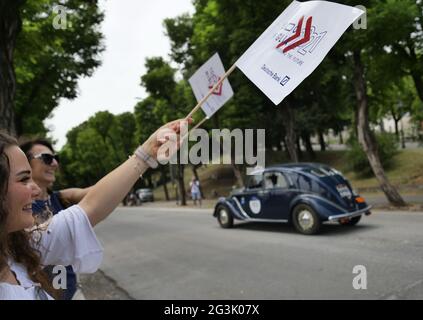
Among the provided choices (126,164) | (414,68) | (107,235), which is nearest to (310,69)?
(126,164)

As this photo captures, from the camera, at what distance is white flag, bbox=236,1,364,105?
2078mm

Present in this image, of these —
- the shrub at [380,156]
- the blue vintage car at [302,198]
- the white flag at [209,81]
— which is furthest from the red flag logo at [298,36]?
the shrub at [380,156]

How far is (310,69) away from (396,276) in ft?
14.3

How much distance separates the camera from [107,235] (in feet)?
49.1

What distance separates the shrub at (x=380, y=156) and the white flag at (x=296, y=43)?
23877 mm

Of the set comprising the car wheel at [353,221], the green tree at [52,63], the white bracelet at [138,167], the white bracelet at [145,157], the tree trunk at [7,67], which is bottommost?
the car wheel at [353,221]

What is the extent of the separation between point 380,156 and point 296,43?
24.6m

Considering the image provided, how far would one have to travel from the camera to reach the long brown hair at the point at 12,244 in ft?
4.88

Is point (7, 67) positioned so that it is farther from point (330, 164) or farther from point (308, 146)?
point (308, 146)

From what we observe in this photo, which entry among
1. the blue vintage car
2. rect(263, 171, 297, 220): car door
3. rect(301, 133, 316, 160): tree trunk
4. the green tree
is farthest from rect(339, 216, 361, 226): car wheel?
rect(301, 133, 316, 160): tree trunk

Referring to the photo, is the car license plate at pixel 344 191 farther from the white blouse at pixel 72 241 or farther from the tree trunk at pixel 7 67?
the white blouse at pixel 72 241

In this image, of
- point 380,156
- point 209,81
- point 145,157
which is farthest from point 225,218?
point 380,156
